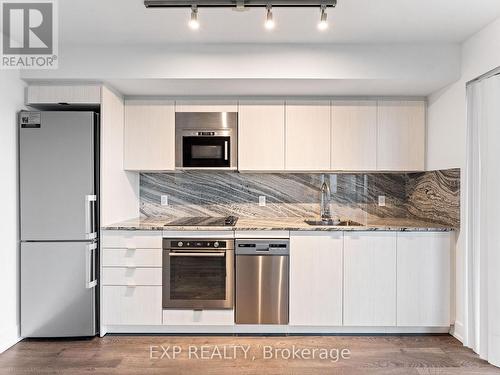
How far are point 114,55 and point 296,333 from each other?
110 inches

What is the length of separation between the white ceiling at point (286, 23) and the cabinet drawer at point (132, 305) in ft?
6.73

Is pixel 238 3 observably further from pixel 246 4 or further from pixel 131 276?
pixel 131 276

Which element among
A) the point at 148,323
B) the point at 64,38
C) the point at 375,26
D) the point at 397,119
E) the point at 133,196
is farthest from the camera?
the point at 133,196

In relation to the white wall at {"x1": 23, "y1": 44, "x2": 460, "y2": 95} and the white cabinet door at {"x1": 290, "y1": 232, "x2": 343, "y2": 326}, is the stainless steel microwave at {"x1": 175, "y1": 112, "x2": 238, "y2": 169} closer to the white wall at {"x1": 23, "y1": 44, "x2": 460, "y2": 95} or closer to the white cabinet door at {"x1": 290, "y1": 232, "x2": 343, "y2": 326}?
the white wall at {"x1": 23, "y1": 44, "x2": 460, "y2": 95}

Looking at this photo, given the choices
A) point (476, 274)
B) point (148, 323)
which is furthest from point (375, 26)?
point (148, 323)

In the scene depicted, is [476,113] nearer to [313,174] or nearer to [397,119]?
[397,119]

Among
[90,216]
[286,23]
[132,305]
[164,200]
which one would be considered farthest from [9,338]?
[286,23]

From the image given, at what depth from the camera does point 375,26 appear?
2.62 m

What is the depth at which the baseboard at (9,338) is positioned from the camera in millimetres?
2781

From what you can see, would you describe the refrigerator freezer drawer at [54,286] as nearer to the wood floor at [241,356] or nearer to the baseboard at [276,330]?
the wood floor at [241,356]

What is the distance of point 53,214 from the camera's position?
2.95 m

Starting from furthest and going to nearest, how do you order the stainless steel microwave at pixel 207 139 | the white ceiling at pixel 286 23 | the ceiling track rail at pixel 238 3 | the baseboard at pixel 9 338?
the stainless steel microwave at pixel 207 139
the baseboard at pixel 9 338
the white ceiling at pixel 286 23
the ceiling track rail at pixel 238 3

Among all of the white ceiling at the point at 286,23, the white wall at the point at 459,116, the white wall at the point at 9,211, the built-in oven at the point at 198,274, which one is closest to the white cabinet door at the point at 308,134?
the white ceiling at the point at 286,23

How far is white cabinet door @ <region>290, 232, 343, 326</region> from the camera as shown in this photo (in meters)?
3.07
